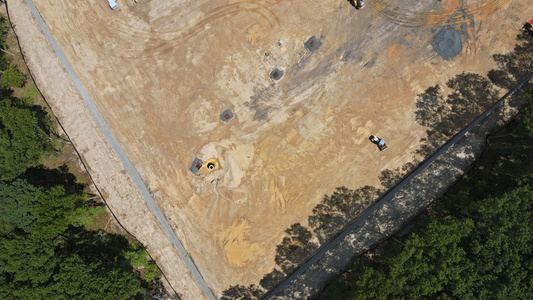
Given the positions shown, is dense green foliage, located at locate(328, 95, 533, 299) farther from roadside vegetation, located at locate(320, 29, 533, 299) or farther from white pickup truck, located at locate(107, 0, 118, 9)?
white pickup truck, located at locate(107, 0, 118, 9)

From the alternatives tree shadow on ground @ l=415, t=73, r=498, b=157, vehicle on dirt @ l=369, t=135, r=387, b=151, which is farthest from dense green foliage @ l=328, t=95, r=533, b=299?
vehicle on dirt @ l=369, t=135, r=387, b=151

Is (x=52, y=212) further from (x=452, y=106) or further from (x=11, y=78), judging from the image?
(x=452, y=106)

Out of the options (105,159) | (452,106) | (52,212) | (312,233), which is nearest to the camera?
(52,212)

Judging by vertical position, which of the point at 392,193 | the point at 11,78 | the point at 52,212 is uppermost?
the point at 11,78

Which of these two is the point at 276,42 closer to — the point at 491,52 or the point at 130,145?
the point at 130,145

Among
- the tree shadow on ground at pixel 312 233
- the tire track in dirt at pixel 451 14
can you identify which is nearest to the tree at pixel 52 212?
the tree shadow on ground at pixel 312 233

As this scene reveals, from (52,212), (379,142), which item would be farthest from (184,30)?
(379,142)
